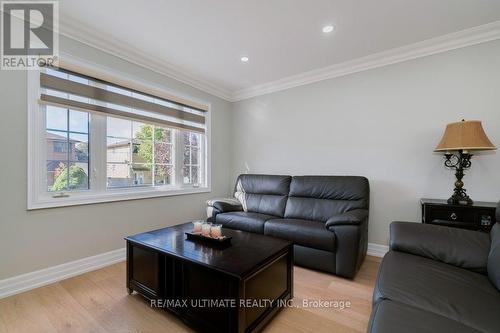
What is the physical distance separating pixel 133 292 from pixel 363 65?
3.62m

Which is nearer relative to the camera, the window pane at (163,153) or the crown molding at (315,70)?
the crown molding at (315,70)

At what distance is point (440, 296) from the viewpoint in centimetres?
113

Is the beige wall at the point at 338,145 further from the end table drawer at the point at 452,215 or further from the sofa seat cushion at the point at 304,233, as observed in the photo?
the sofa seat cushion at the point at 304,233

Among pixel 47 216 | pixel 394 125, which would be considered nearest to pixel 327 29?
pixel 394 125

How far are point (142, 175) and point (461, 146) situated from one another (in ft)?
11.5

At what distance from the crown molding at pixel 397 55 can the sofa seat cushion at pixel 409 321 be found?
280cm

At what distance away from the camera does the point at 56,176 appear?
2270 millimetres

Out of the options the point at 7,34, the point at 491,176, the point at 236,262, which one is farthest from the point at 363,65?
the point at 7,34

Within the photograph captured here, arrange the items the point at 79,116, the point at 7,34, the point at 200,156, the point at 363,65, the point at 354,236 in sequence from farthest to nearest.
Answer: the point at 200,156
the point at 363,65
the point at 79,116
the point at 354,236
the point at 7,34

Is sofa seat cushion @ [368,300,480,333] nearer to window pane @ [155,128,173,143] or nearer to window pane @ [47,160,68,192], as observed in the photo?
window pane @ [47,160,68,192]

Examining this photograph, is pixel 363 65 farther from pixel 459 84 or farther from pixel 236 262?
pixel 236 262

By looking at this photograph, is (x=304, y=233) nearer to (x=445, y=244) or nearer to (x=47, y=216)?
(x=445, y=244)

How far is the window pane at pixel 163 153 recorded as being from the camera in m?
3.18

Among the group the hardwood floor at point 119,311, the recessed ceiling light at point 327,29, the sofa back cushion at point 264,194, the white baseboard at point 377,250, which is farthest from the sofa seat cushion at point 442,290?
A: the recessed ceiling light at point 327,29
